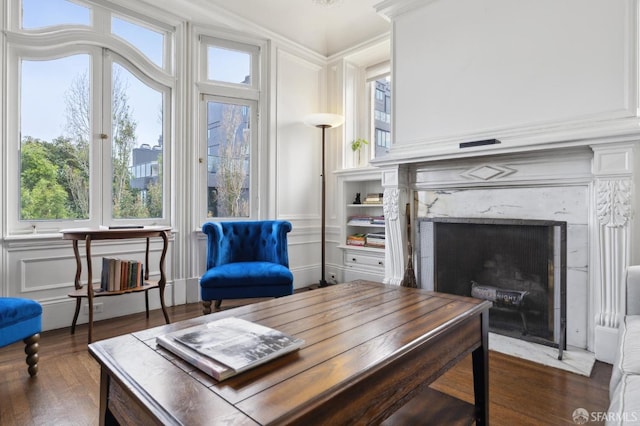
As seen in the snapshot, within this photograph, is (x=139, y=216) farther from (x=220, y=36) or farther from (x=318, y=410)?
(x=318, y=410)

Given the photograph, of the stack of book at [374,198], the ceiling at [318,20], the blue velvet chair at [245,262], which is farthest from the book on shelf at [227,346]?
the ceiling at [318,20]

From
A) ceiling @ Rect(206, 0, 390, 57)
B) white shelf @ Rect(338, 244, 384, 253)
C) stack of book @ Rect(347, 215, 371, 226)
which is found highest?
ceiling @ Rect(206, 0, 390, 57)

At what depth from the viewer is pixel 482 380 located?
4.93ft

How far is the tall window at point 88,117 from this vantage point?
8.69 feet

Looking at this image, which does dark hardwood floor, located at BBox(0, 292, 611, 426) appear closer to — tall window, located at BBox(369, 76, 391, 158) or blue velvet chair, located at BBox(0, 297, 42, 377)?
blue velvet chair, located at BBox(0, 297, 42, 377)

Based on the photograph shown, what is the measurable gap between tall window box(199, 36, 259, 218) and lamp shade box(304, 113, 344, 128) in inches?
23.6

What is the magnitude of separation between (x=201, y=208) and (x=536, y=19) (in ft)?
10.4

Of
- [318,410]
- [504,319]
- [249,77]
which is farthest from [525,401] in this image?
[249,77]

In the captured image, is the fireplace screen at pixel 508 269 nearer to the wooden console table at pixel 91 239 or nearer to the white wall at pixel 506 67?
the white wall at pixel 506 67

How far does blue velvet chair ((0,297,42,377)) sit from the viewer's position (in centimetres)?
175

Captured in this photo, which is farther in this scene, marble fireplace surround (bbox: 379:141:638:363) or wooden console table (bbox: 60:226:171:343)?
wooden console table (bbox: 60:226:171:343)

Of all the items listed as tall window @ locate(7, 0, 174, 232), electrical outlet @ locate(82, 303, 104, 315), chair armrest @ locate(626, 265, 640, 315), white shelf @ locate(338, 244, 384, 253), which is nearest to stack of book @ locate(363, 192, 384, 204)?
white shelf @ locate(338, 244, 384, 253)

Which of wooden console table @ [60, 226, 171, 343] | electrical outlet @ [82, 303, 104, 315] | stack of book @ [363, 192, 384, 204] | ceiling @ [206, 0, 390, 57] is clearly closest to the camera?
wooden console table @ [60, 226, 171, 343]

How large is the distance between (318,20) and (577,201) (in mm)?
3333
